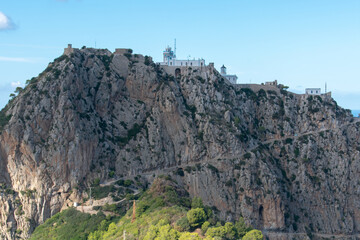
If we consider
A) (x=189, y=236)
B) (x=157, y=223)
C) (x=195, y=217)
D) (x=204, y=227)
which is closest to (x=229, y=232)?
(x=204, y=227)

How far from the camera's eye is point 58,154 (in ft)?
395

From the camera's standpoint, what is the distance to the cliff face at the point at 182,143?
120m

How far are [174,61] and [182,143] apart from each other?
21642mm

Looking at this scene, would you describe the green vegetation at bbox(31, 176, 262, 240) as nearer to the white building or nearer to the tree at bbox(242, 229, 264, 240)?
the tree at bbox(242, 229, 264, 240)

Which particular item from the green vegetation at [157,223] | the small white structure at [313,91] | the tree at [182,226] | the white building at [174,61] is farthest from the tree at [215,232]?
the small white structure at [313,91]

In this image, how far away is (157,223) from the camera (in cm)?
8281

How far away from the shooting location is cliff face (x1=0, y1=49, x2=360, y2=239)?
12050 centimetres

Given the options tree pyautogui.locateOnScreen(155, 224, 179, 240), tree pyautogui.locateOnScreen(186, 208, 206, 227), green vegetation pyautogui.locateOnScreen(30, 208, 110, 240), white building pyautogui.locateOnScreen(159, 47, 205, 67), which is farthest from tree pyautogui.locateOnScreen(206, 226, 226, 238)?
white building pyautogui.locateOnScreen(159, 47, 205, 67)

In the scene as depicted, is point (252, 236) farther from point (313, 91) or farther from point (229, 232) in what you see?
point (313, 91)

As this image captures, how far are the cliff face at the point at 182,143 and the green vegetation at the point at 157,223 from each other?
11437mm

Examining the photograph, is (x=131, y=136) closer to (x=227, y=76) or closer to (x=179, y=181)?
(x=179, y=181)

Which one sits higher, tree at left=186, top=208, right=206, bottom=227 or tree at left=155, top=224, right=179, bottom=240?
tree at left=186, top=208, right=206, bottom=227

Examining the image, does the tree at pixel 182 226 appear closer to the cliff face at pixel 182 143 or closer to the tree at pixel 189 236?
the tree at pixel 189 236

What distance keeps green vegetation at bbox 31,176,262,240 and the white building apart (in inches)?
1870
